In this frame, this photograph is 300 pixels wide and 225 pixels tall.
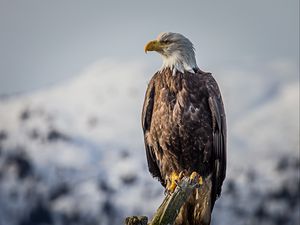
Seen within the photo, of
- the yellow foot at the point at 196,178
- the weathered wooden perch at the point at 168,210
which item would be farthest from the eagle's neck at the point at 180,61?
the weathered wooden perch at the point at 168,210

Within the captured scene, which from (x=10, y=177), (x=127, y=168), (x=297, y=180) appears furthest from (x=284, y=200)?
(x=10, y=177)

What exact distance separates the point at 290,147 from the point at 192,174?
11422cm

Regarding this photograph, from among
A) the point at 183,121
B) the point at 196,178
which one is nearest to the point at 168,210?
the point at 196,178

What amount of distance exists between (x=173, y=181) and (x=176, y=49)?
1976 mm

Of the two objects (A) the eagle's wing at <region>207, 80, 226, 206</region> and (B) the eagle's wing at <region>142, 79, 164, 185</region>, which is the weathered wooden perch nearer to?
(A) the eagle's wing at <region>207, 80, 226, 206</region>

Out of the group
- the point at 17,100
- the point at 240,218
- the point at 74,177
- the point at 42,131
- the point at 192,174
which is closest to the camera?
the point at 192,174

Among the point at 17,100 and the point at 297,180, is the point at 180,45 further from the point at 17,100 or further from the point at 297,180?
the point at 17,100

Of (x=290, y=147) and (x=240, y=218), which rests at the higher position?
(x=290, y=147)

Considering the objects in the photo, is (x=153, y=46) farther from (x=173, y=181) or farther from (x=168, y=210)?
(x=168, y=210)

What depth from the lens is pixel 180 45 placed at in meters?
18.8

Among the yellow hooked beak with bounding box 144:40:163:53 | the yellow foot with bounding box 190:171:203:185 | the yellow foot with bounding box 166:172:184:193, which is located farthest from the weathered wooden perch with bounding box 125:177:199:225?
the yellow hooked beak with bounding box 144:40:163:53

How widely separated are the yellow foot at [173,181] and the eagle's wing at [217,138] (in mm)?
506

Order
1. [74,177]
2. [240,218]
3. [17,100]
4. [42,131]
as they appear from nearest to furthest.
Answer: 1. [240,218]
2. [74,177]
3. [42,131]
4. [17,100]

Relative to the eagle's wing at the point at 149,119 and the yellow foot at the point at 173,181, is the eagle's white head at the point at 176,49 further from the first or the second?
the yellow foot at the point at 173,181
